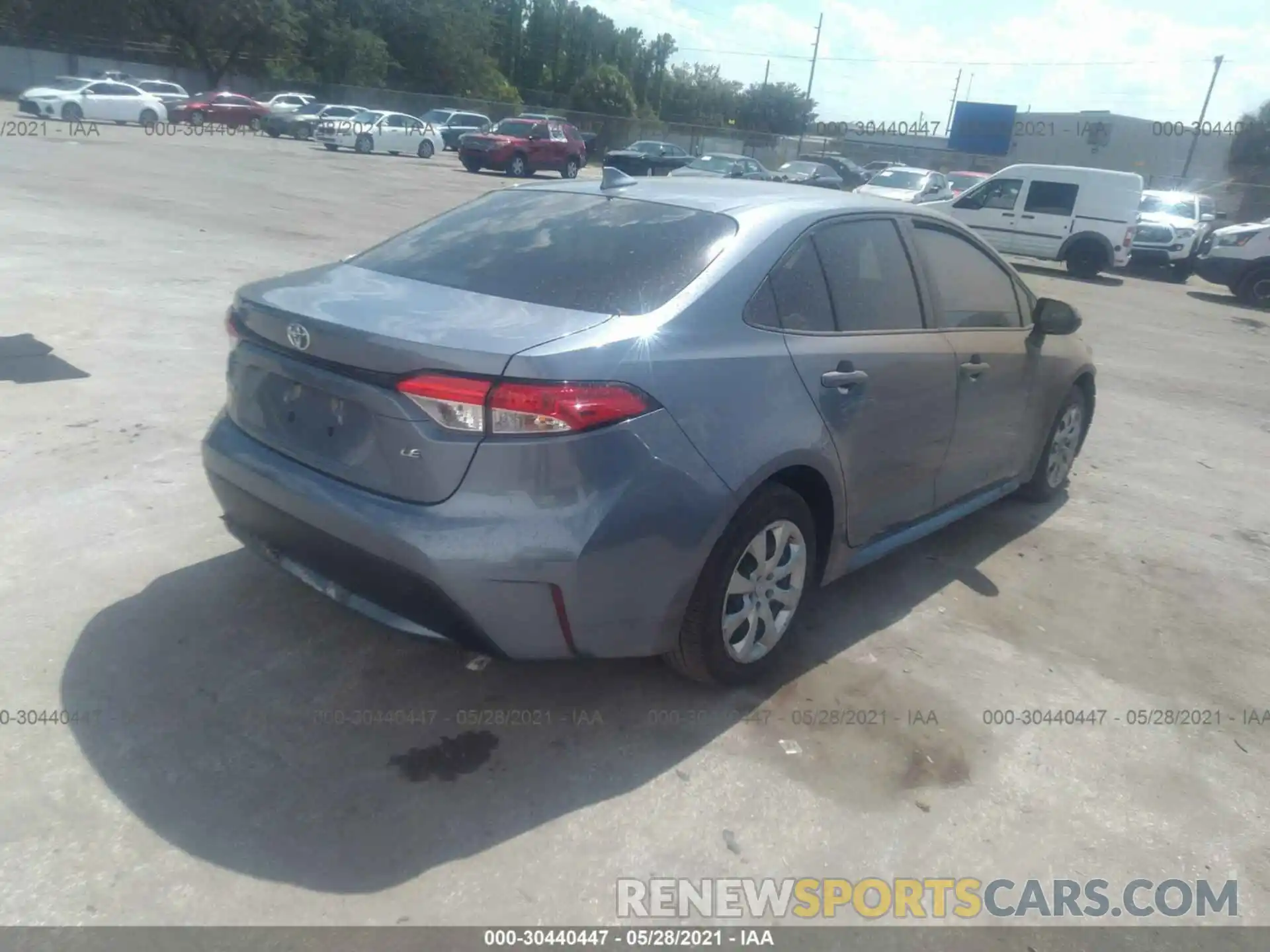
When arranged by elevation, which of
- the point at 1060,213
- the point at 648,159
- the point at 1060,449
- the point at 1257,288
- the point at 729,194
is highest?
the point at 729,194

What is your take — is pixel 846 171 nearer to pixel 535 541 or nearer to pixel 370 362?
pixel 370 362

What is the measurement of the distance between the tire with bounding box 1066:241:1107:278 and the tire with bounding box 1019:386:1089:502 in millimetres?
15040

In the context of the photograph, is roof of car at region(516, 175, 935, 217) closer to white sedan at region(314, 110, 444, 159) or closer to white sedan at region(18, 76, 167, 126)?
white sedan at region(314, 110, 444, 159)

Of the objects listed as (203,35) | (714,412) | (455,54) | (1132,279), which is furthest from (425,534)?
(455,54)

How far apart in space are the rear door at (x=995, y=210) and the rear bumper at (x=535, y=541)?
1865 centimetres

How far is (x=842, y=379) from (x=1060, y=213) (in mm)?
18161

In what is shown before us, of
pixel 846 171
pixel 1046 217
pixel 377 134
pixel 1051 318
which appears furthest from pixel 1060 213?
pixel 377 134

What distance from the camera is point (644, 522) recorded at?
9.79ft

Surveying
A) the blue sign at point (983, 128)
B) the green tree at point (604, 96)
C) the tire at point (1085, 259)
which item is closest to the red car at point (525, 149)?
the tire at point (1085, 259)

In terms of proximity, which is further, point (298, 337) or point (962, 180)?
point (962, 180)

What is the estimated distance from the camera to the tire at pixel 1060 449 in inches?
219

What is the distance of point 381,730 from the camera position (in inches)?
128

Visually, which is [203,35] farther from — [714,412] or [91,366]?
[714,412]

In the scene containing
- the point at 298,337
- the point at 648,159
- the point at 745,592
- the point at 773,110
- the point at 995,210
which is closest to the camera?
the point at 298,337
